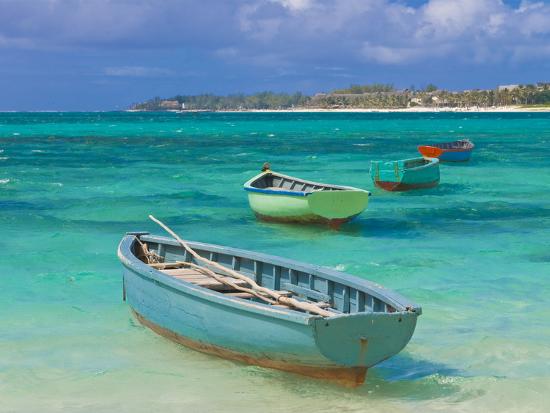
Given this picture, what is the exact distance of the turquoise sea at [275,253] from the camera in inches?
424

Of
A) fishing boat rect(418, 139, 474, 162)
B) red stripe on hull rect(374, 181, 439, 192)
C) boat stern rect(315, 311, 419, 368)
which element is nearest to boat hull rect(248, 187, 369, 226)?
red stripe on hull rect(374, 181, 439, 192)

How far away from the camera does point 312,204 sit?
2256cm

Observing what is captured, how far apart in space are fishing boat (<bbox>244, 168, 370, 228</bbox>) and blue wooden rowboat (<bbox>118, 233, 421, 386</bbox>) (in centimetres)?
902

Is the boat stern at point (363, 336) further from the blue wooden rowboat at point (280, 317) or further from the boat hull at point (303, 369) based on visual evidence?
the boat hull at point (303, 369)

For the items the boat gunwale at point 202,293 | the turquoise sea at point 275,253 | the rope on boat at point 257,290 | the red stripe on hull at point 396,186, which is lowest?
the turquoise sea at point 275,253

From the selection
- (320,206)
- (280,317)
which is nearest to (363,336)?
(280,317)

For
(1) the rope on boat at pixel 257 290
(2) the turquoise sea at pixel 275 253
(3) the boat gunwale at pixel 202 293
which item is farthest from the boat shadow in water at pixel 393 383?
(3) the boat gunwale at pixel 202 293

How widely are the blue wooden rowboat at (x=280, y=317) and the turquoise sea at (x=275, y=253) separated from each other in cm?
49

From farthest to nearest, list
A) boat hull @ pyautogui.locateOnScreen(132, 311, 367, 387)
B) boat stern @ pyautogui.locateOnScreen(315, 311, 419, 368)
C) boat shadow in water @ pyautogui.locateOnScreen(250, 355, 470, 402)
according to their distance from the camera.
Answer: boat shadow in water @ pyautogui.locateOnScreen(250, 355, 470, 402)
boat hull @ pyautogui.locateOnScreen(132, 311, 367, 387)
boat stern @ pyautogui.locateOnScreen(315, 311, 419, 368)

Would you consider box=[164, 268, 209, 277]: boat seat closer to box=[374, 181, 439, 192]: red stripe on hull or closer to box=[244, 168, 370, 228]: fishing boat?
box=[244, 168, 370, 228]: fishing boat

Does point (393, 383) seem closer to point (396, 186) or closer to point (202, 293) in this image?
point (202, 293)

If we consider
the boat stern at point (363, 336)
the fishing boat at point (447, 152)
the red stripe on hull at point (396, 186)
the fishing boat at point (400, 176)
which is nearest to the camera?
the boat stern at point (363, 336)

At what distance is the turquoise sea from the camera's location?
1076cm

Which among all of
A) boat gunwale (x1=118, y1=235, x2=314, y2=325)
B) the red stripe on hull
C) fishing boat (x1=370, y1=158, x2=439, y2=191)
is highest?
boat gunwale (x1=118, y1=235, x2=314, y2=325)
